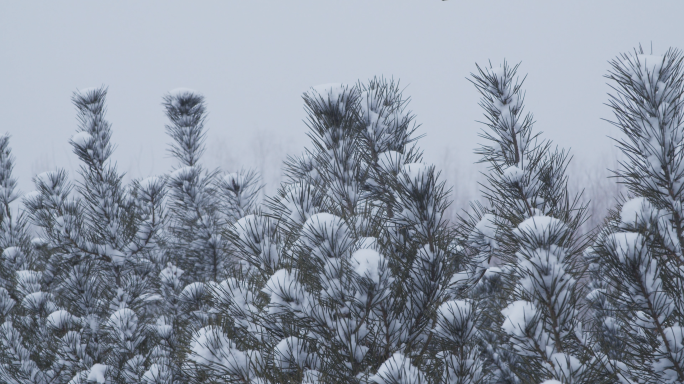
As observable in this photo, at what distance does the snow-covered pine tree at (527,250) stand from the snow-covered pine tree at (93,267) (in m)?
2.22

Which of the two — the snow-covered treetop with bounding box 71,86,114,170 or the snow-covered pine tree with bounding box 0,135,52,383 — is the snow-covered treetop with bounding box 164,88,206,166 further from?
the snow-covered pine tree with bounding box 0,135,52,383

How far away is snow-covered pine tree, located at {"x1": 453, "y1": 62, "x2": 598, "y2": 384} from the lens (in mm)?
1503

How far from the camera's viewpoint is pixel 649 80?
1.76 m

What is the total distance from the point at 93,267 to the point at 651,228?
3.55 meters

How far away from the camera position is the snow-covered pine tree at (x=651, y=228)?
148 centimetres

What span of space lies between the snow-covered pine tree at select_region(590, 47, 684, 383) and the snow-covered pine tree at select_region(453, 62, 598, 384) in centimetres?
14

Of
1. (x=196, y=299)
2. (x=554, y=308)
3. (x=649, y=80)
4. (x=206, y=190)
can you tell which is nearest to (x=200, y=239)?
(x=206, y=190)

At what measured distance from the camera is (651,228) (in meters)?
1.57

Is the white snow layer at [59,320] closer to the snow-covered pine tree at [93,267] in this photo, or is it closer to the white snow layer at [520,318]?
the snow-covered pine tree at [93,267]

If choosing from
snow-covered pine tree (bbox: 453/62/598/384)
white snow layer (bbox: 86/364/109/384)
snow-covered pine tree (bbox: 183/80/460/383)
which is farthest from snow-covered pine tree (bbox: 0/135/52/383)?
snow-covered pine tree (bbox: 453/62/598/384)

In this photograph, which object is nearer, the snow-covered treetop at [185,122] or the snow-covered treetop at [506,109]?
the snow-covered treetop at [506,109]

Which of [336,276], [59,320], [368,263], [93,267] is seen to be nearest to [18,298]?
[93,267]

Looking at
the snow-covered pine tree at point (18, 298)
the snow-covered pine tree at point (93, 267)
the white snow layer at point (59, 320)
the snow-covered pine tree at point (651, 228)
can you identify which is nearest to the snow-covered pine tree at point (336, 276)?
the snow-covered pine tree at point (651, 228)

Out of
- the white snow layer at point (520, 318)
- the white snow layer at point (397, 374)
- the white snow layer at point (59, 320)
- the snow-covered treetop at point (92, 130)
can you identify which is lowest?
the white snow layer at point (397, 374)
